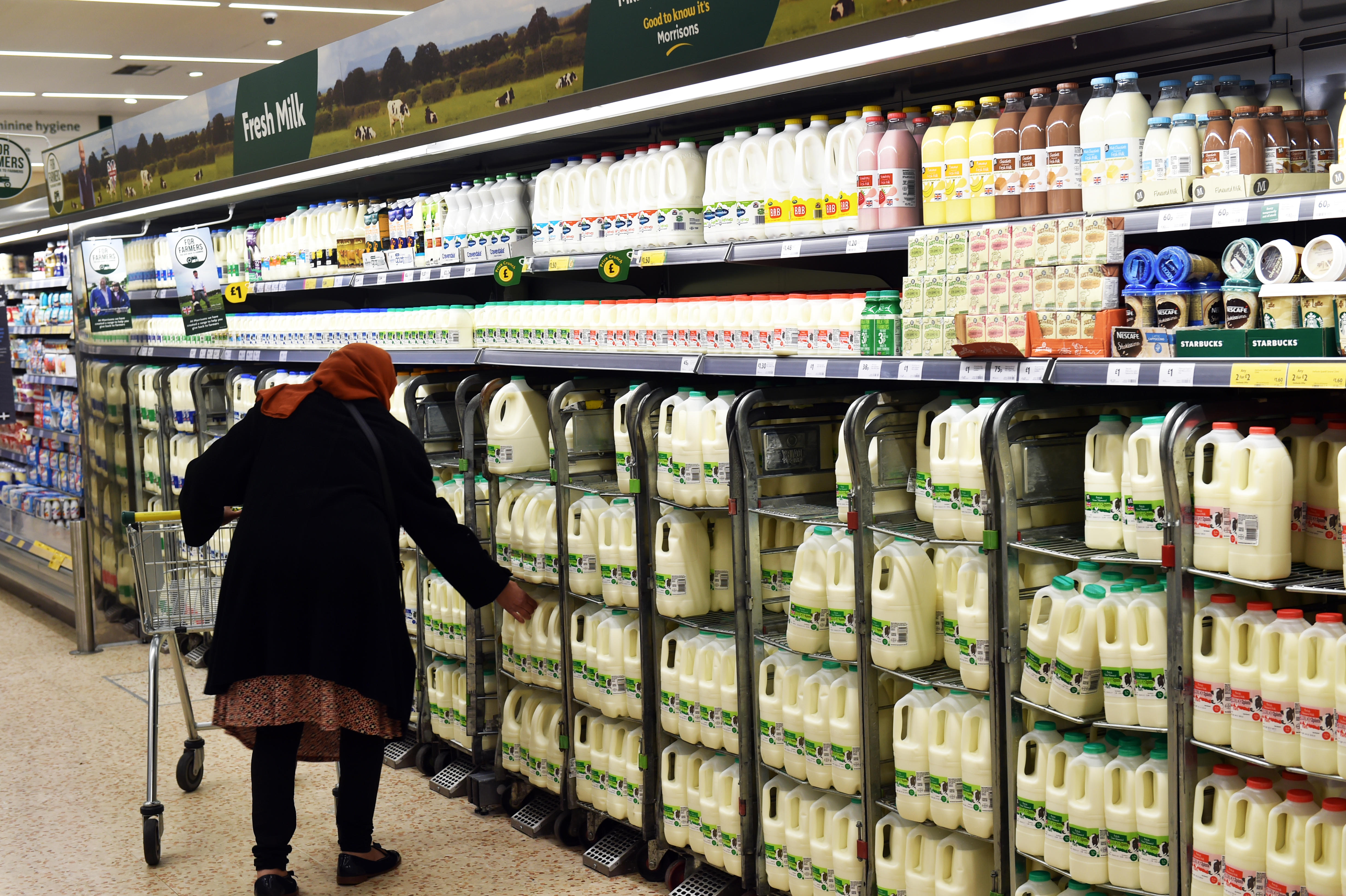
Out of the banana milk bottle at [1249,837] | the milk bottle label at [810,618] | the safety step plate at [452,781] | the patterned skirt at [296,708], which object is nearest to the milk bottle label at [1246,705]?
the banana milk bottle at [1249,837]

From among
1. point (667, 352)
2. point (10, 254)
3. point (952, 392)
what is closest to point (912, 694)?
point (952, 392)

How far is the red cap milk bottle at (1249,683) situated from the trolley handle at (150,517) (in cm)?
377

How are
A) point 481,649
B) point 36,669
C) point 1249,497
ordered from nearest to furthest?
point 1249,497
point 481,649
point 36,669

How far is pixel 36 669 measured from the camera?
728cm

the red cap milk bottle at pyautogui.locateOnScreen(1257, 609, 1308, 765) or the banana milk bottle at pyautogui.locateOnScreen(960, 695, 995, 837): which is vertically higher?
the red cap milk bottle at pyautogui.locateOnScreen(1257, 609, 1308, 765)

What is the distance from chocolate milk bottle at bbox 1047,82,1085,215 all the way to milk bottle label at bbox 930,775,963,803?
57.8 inches

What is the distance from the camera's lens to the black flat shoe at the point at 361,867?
423cm

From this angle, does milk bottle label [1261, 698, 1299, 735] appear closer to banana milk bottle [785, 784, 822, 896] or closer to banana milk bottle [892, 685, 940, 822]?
banana milk bottle [892, 685, 940, 822]

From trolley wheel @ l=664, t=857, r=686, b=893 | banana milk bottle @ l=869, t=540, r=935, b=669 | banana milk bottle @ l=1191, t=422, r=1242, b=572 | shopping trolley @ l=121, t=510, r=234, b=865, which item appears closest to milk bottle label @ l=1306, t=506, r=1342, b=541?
banana milk bottle @ l=1191, t=422, r=1242, b=572

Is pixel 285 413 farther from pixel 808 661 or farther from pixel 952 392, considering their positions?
pixel 952 392

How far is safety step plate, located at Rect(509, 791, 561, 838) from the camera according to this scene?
4.67 m

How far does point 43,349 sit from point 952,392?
942cm

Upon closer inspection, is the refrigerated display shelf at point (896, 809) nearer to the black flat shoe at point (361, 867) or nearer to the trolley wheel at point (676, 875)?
the trolley wheel at point (676, 875)

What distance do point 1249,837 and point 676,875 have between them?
6.72 feet
